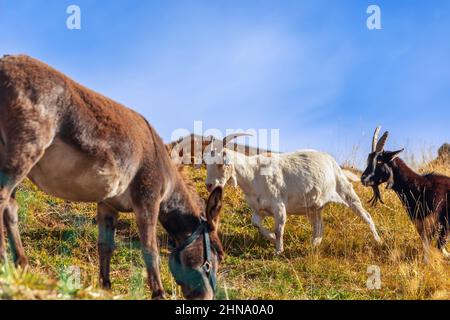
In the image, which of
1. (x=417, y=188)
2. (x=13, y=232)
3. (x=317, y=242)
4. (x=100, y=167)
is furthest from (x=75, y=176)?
(x=417, y=188)

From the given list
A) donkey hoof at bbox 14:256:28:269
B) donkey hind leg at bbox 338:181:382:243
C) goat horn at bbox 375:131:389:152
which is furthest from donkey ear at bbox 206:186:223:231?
donkey hind leg at bbox 338:181:382:243

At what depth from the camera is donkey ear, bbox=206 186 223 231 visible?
6848 mm

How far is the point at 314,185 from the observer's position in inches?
473

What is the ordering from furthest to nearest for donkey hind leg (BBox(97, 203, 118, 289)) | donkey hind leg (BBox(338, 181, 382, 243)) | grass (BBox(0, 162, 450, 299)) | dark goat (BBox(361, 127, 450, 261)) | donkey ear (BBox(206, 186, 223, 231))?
donkey hind leg (BBox(338, 181, 382, 243)) < dark goat (BBox(361, 127, 450, 261)) < grass (BBox(0, 162, 450, 299)) < donkey hind leg (BBox(97, 203, 118, 289)) < donkey ear (BBox(206, 186, 223, 231))

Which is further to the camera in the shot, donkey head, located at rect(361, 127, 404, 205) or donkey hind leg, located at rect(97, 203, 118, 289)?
donkey head, located at rect(361, 127, 404, 205)

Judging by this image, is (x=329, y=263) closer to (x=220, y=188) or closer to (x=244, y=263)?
(x=244, y=263)

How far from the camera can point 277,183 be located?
1196cm

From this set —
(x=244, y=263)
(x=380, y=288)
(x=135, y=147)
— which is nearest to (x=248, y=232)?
(x=244, y=263)

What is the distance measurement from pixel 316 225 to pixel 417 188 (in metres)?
1.87

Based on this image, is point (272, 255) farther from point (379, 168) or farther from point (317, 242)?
point (379, 168)

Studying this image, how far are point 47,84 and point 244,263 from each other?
19.3 feet

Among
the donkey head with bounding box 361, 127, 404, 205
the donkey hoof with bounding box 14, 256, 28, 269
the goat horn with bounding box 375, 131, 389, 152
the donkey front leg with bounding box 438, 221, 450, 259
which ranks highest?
the goat horn with bounding box 375, 131, 389, 152

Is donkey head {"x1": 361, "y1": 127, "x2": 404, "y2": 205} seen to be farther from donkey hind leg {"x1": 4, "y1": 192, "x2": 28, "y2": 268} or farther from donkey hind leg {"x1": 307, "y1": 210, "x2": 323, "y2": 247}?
donkey hind leg {"x1": 4, "y1": 192, "x2": 28, "y2": 268}

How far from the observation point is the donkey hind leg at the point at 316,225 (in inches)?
464
